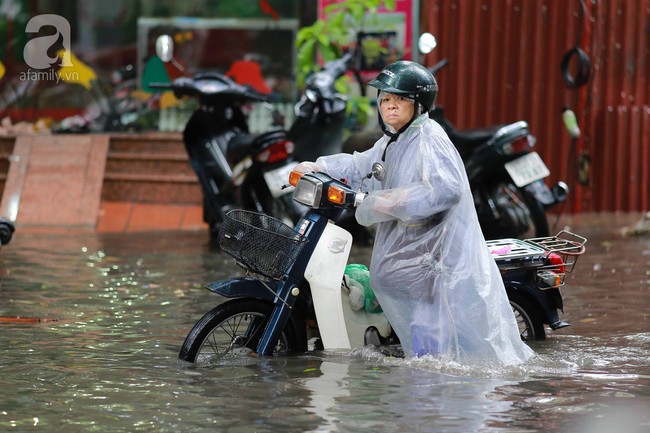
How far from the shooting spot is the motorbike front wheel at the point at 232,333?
602cm

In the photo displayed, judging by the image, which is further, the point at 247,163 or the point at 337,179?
the point at 247,163

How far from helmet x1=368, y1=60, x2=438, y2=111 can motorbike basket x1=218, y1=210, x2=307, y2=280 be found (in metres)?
0.80

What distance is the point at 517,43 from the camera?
1457cm

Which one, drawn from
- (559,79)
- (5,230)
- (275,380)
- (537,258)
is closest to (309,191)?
(275,380)

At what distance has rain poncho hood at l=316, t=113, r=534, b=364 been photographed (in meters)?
6.03

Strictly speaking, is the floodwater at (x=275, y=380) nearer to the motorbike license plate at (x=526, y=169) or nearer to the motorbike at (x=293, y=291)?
the motorbike at (x=293, y=291)

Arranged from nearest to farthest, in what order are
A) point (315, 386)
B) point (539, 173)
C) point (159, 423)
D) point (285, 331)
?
point (159, 423)
point (315, 386)
point (285, 331)
point (539, 173)

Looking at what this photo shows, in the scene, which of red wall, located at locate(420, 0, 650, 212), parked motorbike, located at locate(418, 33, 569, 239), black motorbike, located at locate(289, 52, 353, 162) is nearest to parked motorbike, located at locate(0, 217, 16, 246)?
black motorbike, located at locate(289, 52, 353, 162)

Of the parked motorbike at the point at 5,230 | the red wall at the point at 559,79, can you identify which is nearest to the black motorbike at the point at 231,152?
the parked motorbike at the point at 5,230

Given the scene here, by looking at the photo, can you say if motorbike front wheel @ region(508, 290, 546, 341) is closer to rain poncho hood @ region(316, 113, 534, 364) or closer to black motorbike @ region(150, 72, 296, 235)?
rain poncho hood @ region(316, 113, 534, 364)

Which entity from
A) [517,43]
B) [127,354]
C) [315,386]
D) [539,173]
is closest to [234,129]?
[539,173]

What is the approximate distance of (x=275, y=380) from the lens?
5.83m

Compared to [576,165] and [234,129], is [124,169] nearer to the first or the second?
[234,129]

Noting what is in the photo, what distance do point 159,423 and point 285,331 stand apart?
48.9 inches
